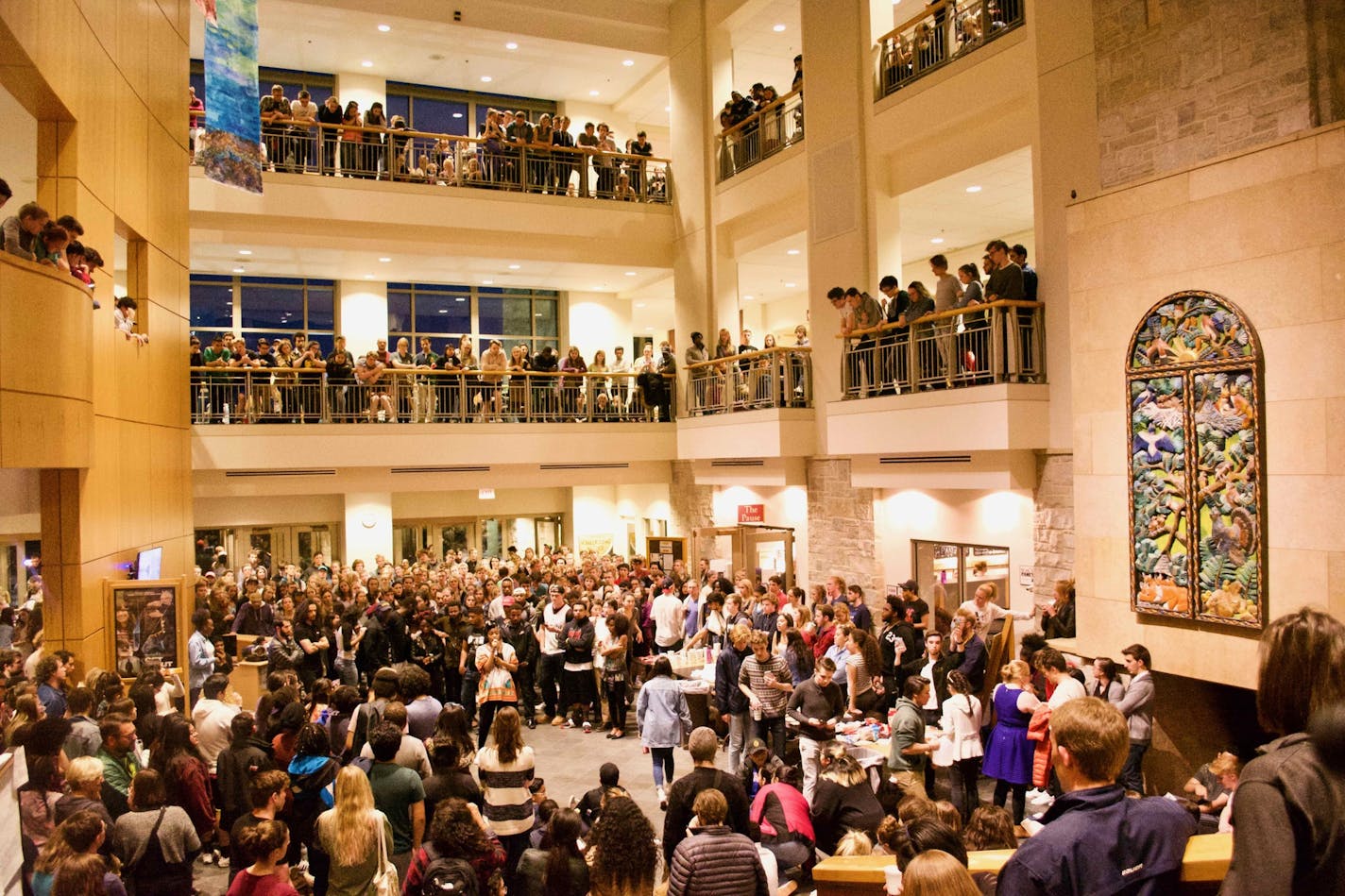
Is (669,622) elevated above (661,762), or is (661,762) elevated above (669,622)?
(669,622)

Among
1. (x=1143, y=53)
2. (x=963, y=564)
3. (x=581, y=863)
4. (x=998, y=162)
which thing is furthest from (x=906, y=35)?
(x=581, y=863)

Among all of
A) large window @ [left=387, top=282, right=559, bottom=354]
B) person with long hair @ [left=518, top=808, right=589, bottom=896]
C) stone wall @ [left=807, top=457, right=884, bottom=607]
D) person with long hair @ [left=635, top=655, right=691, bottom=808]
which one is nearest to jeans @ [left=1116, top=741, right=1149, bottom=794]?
person with long hair @ [left=635, top=655, right=691, bottom=808]

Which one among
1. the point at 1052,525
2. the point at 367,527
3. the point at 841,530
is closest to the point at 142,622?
the point at 841,530

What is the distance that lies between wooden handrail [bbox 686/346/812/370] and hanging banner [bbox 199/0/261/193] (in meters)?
8.13

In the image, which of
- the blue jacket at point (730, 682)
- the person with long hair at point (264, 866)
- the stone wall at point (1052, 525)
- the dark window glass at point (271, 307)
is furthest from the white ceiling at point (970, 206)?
the dark window glass at point (271, 307)

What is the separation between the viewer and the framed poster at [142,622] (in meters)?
9.54

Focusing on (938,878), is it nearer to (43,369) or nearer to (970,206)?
(43,369)

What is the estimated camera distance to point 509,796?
20.7ft

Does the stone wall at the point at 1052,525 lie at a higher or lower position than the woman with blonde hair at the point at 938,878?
higher

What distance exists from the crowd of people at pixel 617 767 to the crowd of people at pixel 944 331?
9.74ft

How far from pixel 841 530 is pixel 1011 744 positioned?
26.0ft

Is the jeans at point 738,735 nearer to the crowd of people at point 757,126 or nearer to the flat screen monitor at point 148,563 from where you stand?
the flat screen monitor at point 148,563

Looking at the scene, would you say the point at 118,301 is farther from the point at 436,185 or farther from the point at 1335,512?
the point at 1335,512

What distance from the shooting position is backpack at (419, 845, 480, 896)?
4.70 m
